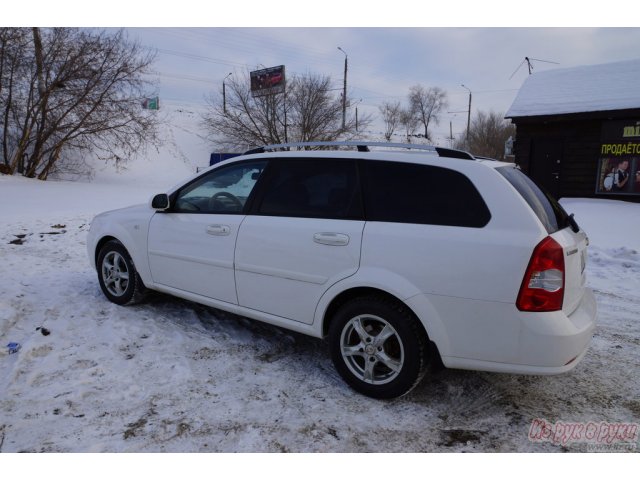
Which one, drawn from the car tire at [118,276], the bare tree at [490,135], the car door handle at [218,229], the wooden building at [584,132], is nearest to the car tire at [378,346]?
the car door handle at [218,229]

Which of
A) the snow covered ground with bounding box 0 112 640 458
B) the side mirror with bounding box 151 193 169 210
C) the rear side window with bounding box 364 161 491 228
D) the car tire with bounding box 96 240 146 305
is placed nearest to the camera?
the snow covered ground with bounding box 0 112 640 458

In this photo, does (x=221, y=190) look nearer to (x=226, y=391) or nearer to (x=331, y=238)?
(x=331, y=238)

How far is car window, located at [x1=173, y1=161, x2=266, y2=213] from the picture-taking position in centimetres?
378

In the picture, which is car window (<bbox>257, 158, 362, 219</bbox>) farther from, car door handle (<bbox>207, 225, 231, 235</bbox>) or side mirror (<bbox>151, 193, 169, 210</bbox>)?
side mirror (<bbox>151, 193, 169, 210</bbox>)

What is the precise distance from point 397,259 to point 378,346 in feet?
Answer: 1.98

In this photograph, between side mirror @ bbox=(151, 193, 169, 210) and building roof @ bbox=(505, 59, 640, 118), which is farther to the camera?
building roof @ bbox=(505, 59, 640, 118)

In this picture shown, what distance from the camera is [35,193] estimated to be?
46.6 feet

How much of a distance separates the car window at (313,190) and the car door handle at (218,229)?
331 millimetres

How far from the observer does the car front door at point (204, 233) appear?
3.73m

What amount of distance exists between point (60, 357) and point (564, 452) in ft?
→ 11.5

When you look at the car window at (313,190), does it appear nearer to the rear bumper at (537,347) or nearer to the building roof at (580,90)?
the rear bumper at (537,347)

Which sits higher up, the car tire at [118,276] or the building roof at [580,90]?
Result: the building roof at [580,90]

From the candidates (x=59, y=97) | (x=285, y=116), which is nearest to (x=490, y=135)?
(x=285, y=116)

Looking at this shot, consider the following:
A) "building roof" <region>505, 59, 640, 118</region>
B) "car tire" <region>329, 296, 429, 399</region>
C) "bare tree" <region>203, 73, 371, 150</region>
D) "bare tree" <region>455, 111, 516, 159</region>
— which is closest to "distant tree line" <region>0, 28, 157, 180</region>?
"bare tree" <region>203, 73, 371, 150</region>
